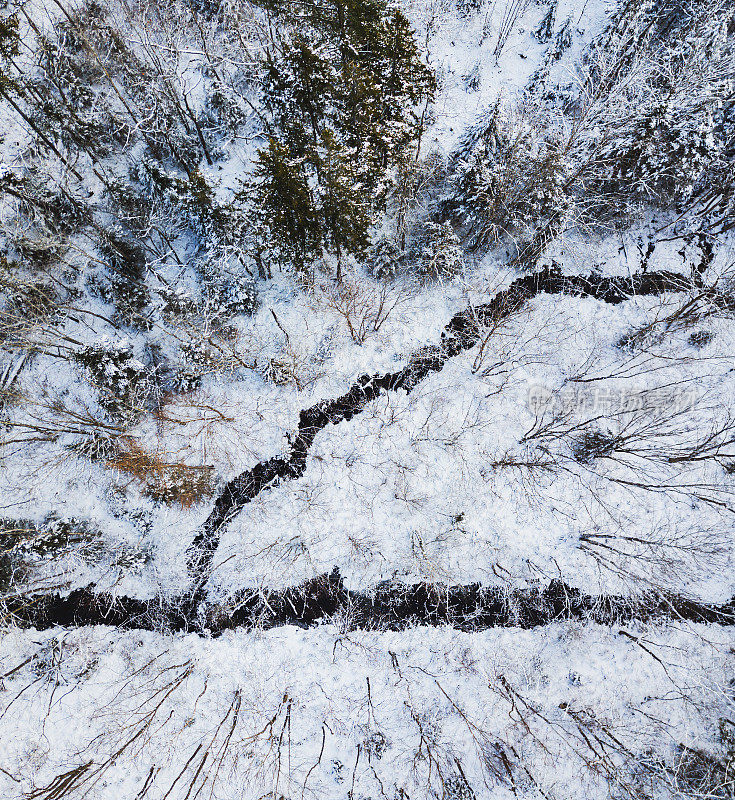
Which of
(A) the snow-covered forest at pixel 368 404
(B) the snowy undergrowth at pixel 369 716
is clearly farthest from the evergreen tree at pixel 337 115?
(B) the snowy undergrowth at pixel 369 716

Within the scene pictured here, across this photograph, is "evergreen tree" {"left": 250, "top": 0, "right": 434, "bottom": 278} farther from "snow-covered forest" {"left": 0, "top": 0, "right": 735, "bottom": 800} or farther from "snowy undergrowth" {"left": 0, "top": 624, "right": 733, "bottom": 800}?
"snowy undergrowth" {"left": 0, "top": 624, "right": 733, "bottom": 800}

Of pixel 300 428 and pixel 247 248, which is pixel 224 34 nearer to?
pixel 247 248

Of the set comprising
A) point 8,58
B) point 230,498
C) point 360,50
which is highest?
point 8,58

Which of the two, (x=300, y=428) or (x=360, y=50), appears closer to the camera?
(x=360, y=50)

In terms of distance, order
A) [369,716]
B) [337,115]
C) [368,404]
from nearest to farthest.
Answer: [337,115], [369,716], [368,404]

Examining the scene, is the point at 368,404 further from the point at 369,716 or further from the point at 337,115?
the point at 369,716

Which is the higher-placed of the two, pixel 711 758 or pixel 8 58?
pixel 8 58

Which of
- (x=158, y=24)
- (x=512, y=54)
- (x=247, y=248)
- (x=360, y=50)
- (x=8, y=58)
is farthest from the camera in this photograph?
(x=512, y=54)

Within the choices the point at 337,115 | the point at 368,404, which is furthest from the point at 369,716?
the point at 337,115

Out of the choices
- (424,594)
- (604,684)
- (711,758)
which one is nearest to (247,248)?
(424,594)
